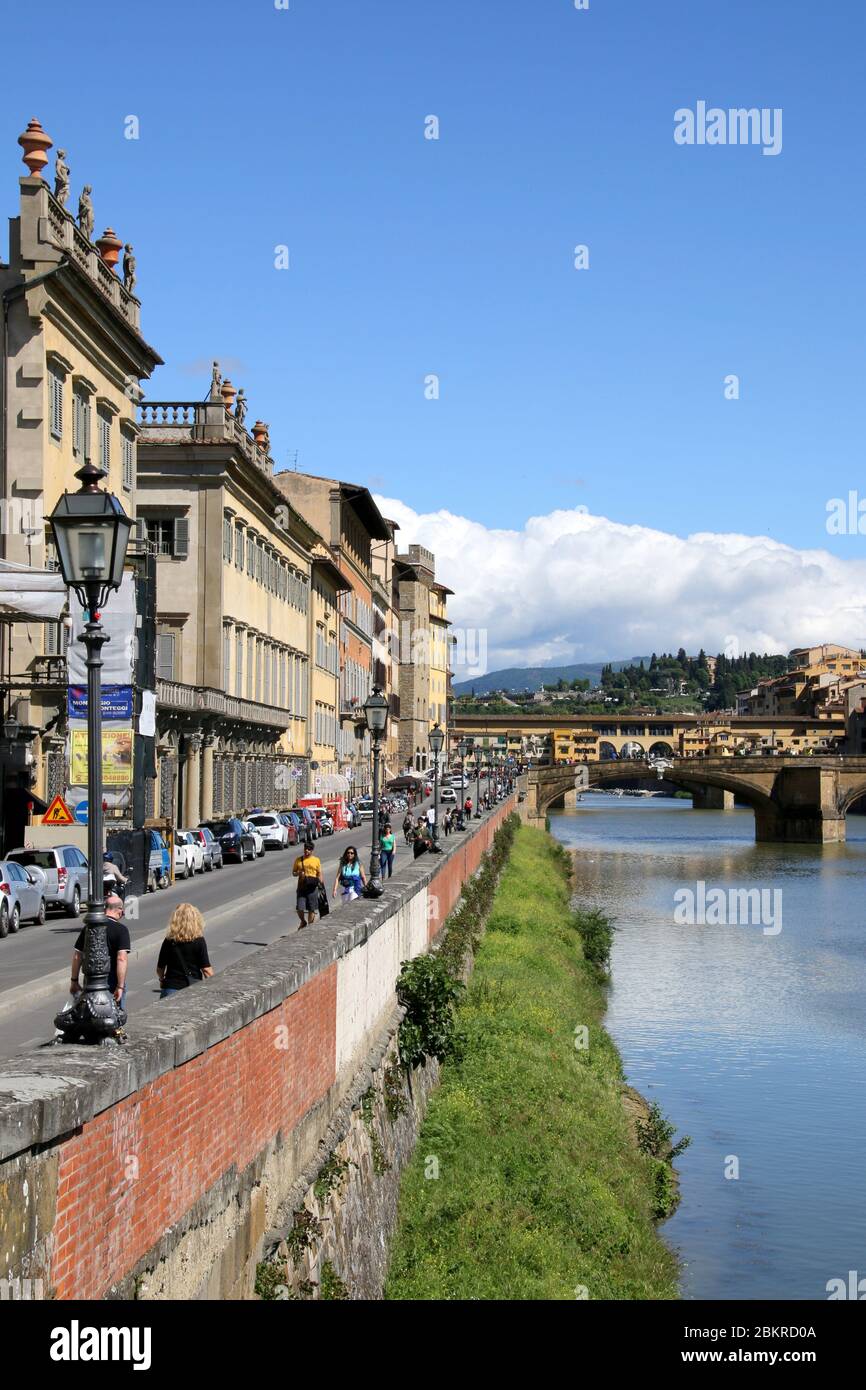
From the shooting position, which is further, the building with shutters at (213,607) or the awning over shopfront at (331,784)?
the awning over shopfront at (331,784)

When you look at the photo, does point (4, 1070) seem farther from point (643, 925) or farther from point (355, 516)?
point (355, 516)

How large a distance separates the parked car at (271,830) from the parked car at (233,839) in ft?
12.8

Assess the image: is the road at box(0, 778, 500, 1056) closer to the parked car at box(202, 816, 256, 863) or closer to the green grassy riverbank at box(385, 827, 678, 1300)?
the parked car at box(202, 816, 256, 863)

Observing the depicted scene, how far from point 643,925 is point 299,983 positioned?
46979 millimetres

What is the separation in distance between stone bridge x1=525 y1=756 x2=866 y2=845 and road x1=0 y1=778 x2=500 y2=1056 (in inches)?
2759

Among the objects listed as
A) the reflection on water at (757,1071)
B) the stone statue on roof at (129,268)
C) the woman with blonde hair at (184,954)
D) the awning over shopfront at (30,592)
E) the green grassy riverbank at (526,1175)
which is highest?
the stone statue on roof at (129,268)

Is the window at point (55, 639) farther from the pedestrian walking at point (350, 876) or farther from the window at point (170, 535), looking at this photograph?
the window at point (170, 535)

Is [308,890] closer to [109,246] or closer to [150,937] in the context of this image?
[150,937]

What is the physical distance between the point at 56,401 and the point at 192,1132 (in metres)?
35.9

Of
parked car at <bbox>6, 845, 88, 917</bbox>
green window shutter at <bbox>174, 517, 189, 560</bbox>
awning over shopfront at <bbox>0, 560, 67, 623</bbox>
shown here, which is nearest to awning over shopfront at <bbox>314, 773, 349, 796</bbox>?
green window shutter at <bbox>174, 517, 189, 560</bbox>

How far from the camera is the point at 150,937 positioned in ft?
91.2

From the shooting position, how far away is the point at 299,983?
11312mm

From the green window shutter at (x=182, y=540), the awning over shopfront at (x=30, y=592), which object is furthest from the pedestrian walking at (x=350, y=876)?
the green window shutter at (x=182, y=540)

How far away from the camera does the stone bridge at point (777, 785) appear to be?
115 m
